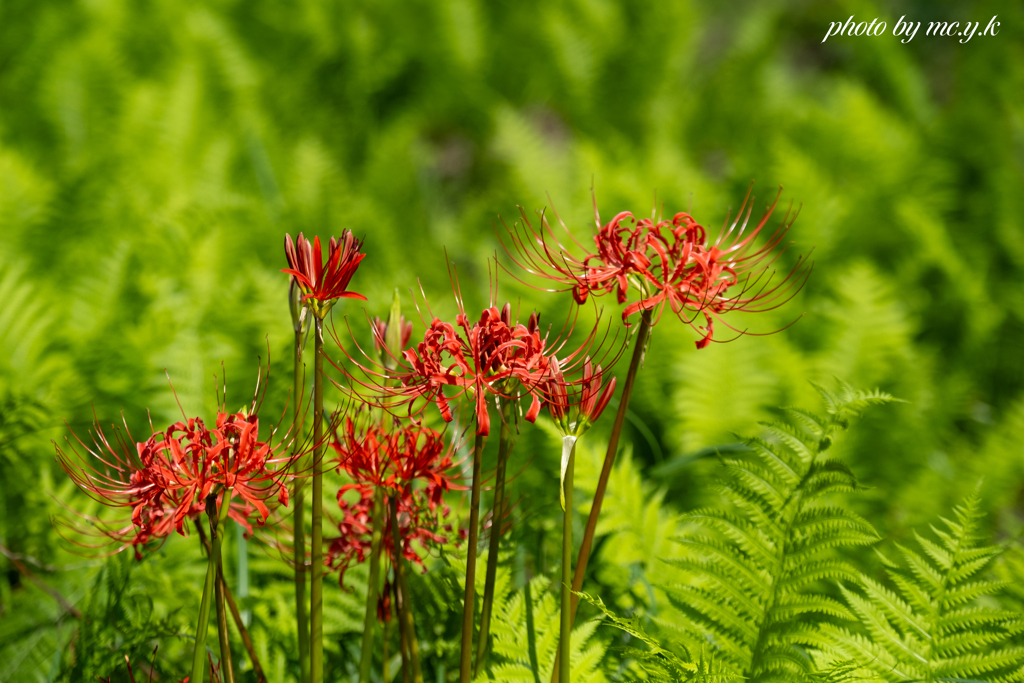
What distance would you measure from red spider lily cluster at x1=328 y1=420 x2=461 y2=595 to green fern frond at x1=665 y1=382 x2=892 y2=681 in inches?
13.8

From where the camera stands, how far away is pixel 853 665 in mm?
954

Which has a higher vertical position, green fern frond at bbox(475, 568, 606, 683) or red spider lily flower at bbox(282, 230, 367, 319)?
red spider lily flower at bbox(282, 230, 367, 319)

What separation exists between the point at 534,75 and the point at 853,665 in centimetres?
425

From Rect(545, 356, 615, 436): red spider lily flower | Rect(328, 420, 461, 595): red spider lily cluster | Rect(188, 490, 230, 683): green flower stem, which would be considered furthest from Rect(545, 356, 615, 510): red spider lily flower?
Rect(188, 490, 230, 683): green flower stem

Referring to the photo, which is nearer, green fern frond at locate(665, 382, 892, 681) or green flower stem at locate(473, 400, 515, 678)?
green flower stem at locate(473, 400, 515, 678)

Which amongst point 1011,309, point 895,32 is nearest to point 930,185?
point 1011,309

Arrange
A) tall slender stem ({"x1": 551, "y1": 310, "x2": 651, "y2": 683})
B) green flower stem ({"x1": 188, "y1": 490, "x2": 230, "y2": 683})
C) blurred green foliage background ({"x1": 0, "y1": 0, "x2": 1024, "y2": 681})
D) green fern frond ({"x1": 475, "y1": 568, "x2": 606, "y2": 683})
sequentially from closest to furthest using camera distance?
green flower stem ({"x1": 188, "y1": 490, "x2": 230, "y2": 683})
tall slender stem ({"x1": 551, "y1": 310, "x2": 651, "y2": 683})
green fern frond ({"x1": 475, "y1": 568, "x2": 606, "y2": 683})
blurred green foliage background ({"x1": 0, "y1": 0, "x2": 1024, "y2": 681})

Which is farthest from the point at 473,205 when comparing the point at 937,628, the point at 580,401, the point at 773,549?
the point at 580,401

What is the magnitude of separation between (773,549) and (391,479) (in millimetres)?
573

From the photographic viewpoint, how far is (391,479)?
0.81 meters

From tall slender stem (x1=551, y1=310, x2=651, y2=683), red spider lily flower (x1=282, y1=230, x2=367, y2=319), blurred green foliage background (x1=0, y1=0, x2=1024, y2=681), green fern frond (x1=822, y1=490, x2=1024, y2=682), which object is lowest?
green fern frond (x1=822, y1=490, x2=1024, y2=682)

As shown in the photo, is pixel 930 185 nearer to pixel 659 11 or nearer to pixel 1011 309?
pixel 1011 309

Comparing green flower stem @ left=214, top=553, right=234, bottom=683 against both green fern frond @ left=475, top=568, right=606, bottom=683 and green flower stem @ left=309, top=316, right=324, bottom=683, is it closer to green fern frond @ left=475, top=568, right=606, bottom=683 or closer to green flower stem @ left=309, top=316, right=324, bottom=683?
green flower stem @ left=309, top=316, right=324, bottom=683

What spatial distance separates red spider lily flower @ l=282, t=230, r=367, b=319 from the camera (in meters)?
0.71
